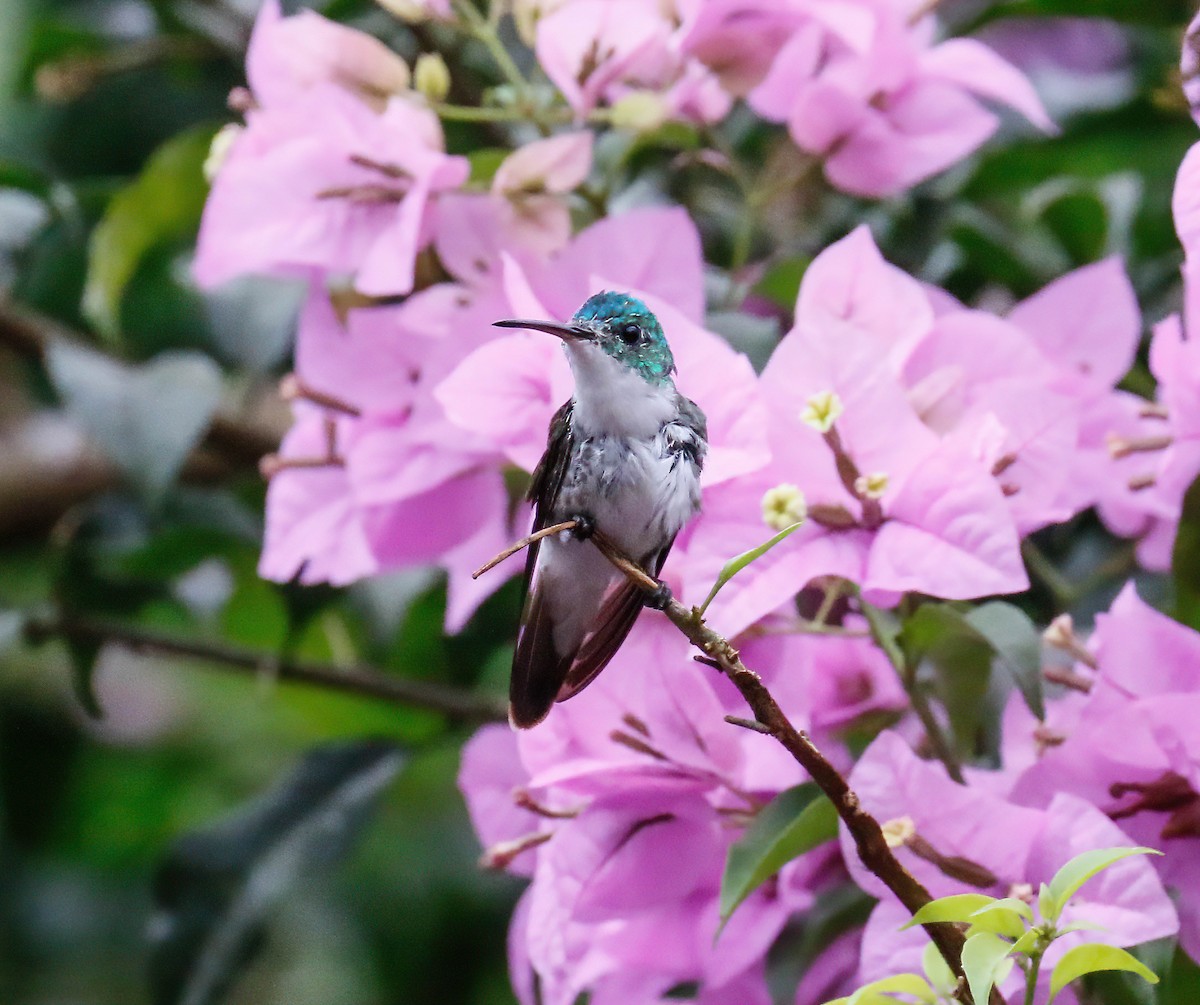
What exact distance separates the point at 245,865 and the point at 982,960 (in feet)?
1.73

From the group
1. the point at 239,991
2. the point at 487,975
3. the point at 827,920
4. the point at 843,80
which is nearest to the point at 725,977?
the point at 827,920

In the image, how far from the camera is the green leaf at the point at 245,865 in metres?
0.72

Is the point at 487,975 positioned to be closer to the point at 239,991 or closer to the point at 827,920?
the point at 239,991

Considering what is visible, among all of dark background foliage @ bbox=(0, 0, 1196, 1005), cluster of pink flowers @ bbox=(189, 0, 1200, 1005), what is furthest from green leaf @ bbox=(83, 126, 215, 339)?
cluster of pink flowers @ bbox=(189, 0, 1200, 1005)

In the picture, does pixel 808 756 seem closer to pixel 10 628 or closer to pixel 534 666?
pixel 534 666

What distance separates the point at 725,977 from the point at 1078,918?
0.42 ft

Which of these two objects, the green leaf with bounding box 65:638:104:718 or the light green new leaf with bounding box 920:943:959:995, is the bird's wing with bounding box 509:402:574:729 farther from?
the green leaf with bounding box 65:638:104:718

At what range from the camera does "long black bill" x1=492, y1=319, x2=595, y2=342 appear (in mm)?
326

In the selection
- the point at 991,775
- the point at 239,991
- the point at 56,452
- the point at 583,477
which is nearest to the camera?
the point at 583,477

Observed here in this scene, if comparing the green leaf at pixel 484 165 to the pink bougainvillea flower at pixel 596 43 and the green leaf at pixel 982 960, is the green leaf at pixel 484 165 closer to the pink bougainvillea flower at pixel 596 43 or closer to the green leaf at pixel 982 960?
the pink bougainvillea flower at pixel 596 43

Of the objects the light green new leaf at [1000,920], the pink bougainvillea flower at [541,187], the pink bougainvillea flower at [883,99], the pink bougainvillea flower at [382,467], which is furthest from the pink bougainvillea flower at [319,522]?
the light green new leaf at [1000,920]

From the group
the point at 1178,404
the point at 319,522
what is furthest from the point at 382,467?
the point at 1178,404

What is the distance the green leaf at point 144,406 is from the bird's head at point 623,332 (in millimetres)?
326

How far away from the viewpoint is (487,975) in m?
1.23
